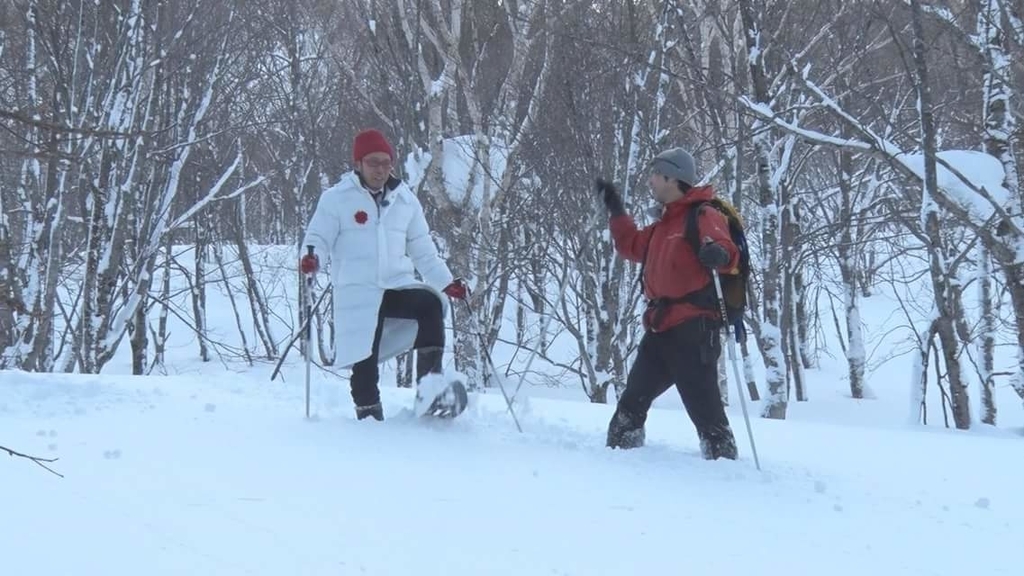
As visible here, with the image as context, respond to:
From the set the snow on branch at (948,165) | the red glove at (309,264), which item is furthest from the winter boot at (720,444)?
the snow on branch at (948,165)

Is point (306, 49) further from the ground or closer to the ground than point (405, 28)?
further from the ground

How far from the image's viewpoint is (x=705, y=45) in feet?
47.8

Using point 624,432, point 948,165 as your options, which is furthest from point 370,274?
point 948,165

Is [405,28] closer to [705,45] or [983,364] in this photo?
[705,45]

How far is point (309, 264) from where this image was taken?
213 inches

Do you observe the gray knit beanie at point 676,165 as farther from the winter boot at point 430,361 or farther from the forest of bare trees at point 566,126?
the forest of bare trees at point 566,126


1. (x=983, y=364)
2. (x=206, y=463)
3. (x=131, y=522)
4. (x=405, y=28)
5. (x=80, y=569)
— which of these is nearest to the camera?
(x=80, y=569)

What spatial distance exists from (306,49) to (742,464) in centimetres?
1710

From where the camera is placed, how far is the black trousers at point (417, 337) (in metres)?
5.59

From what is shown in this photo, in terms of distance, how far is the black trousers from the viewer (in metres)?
5.59

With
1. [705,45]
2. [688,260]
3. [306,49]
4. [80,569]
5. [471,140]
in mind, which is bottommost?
[80,569]

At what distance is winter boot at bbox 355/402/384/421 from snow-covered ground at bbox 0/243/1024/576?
0.15m

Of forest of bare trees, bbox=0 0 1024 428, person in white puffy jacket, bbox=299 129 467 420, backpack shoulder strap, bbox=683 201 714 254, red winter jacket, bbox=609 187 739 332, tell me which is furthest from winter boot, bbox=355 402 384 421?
forest of bare trees, bbox=0 0 1024 428

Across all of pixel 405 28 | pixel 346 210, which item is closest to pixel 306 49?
pixel 405 28
